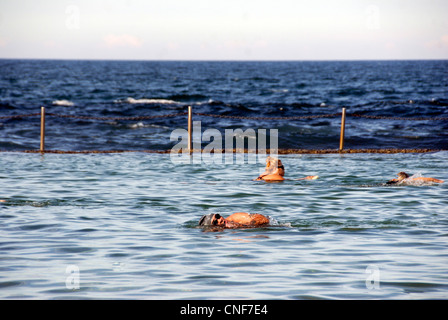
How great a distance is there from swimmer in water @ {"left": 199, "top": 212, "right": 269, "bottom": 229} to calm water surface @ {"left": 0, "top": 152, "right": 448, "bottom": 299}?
0.52ft

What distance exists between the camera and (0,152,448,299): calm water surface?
586cm

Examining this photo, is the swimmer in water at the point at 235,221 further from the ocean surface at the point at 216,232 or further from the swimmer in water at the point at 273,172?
the swimmer in water at the point at 273,172

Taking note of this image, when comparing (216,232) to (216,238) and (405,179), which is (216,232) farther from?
(405,179)

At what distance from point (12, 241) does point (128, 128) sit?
20.3 m

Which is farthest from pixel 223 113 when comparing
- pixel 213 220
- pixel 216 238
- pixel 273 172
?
pixel 216 238

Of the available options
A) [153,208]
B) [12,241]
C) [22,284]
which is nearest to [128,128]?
[153,208]

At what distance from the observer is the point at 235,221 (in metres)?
8.49

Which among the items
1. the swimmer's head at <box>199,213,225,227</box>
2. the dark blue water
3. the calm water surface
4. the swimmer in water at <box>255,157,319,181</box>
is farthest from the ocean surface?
the dark blue water

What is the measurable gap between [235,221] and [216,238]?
667 millimetres

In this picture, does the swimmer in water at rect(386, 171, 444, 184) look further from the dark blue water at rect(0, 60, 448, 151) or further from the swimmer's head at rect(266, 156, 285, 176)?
the dark blue water at rect(0, 60, 448, 151)

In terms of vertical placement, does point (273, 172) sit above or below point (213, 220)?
above

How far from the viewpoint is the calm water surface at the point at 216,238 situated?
5855mm

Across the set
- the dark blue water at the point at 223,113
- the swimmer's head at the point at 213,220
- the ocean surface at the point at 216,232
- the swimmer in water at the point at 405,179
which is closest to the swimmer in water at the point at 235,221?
the swimmer's head at the point at 213,220
